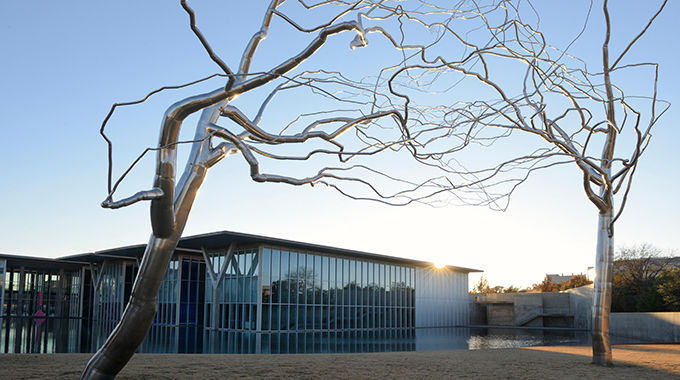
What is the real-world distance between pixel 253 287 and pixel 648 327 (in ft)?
67.4

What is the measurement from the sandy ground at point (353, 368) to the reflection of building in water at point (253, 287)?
14740mm

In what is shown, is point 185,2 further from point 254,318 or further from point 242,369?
point 254,318

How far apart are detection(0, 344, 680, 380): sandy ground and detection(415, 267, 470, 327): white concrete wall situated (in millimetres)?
32502

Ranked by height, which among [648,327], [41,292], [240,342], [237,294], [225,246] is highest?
[225,246]

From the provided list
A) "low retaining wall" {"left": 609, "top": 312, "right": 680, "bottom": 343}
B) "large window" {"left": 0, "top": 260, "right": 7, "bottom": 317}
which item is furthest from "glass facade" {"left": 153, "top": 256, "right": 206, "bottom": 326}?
"low retaining wall" {"left": 609, "top": 312, "right": 680, "bottom": 343}

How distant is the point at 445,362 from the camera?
10781mm

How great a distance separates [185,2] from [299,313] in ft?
96.6

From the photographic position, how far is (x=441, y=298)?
46469mm

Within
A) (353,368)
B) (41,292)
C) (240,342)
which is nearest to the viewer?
(353,368)

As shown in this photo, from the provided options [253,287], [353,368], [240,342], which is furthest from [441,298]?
[353,368]

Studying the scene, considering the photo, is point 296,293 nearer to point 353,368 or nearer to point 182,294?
point 182,294

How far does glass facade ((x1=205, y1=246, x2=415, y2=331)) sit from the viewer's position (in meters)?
30.5

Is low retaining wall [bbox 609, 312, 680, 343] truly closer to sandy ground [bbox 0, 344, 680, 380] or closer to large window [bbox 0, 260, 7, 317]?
sandy ground [bbox 0, 344, 680, 380]

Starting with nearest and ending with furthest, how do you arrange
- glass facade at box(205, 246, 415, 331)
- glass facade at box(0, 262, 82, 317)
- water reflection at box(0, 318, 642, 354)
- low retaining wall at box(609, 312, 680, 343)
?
water reflection at box(0, 318, 642, 354)
low retaining wall at box(609, 312, 680, 343)
glass facade at box(205, 246, 415, 331)
glass facade at box(0, 262, 82, 317)
